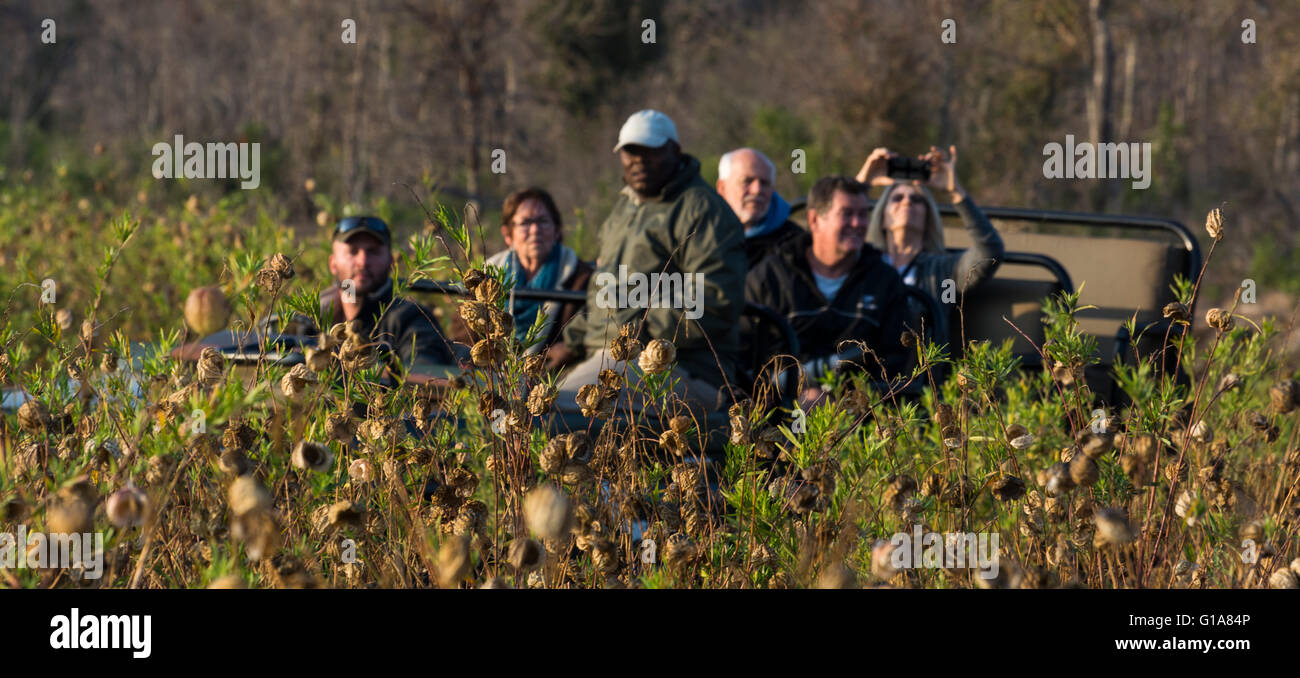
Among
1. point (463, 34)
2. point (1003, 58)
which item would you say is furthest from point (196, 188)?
point (1003, 58)

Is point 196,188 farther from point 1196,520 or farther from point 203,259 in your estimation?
point 1196,520

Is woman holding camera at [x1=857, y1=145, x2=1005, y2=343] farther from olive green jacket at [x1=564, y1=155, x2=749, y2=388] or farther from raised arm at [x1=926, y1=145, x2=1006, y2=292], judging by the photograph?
olive green jacket at [x1=564, y1=155, x2=749, y2=388]

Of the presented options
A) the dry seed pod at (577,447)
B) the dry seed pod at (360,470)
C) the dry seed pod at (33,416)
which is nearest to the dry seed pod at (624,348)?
the dry seed pod at (577,447)

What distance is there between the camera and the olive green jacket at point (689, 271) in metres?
3.90

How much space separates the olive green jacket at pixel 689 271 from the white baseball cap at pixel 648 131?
0.13 m

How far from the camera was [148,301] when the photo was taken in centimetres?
792

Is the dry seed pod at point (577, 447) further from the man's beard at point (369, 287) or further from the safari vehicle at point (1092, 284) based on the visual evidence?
the safari vehicle at point (1092, 284)

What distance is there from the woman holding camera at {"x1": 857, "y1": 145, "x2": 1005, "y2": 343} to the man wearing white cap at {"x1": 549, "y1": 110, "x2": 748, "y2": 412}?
1.50m

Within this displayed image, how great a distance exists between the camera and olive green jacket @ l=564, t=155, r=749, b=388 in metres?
3.90

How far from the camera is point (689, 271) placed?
404cm

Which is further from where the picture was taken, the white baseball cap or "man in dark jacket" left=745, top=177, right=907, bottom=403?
"man in dark jacket" left=745, top=177, right=907, bottom=403

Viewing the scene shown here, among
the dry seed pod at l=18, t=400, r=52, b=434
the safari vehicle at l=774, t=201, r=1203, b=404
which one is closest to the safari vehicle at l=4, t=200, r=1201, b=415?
the safari vehicle at l=774, t=201, r=1203, b=404

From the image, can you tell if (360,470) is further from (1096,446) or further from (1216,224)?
(1216,224)
